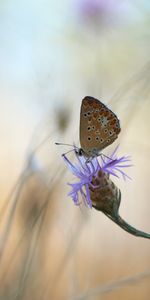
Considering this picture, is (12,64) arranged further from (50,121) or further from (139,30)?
(50,121)

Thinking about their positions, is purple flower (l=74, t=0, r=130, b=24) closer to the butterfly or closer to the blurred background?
the blurred background

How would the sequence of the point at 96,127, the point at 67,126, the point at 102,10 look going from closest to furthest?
the point at 96,127 → the point at 67,126 → the point at 102,10

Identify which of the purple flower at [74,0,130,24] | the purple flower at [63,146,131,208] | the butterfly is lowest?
the purple flower at [63,146,131,208]

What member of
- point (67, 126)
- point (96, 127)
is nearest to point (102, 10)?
point (67, 126)

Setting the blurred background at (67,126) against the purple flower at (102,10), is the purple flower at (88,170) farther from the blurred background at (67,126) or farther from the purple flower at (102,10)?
the purple flower at (102,10)

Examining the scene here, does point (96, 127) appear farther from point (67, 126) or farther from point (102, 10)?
point (102, 10)

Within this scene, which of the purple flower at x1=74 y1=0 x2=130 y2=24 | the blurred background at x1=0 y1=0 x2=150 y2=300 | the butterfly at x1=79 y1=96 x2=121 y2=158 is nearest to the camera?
the butterfly at x1=79 y1=96 x2=121 y2=158

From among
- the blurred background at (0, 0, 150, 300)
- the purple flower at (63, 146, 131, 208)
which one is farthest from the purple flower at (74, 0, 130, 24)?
the purple flower at (63, 146, 131, 208)
